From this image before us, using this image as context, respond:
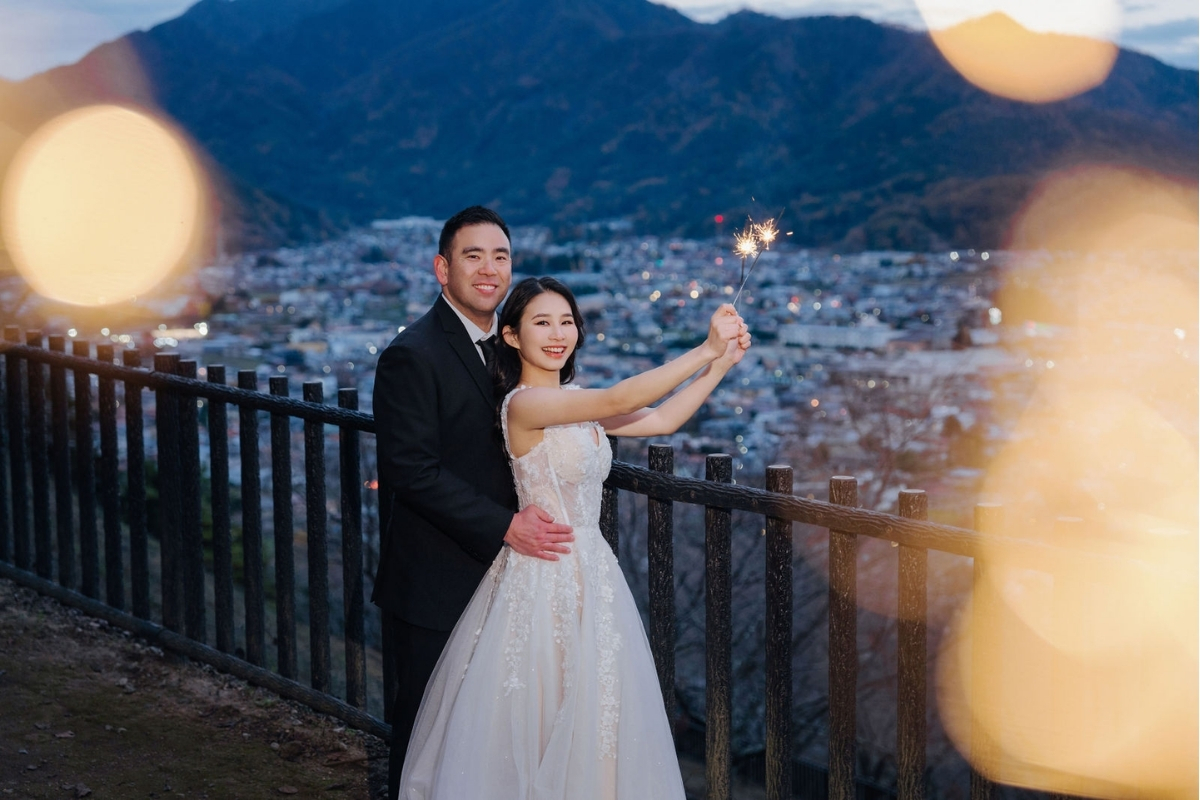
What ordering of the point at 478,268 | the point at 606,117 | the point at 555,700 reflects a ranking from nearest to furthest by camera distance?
the point at 555,700, the point at 478,268, the point at 606,117

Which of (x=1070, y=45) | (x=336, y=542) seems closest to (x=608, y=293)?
(x=336, y=542)

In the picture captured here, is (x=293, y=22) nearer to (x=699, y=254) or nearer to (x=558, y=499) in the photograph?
(x=699, y=254)

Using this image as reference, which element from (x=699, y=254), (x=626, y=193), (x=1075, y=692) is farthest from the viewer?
→ (x=626, y=193)

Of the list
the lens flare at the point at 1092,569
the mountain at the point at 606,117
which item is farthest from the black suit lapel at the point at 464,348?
the mountain at the point at 606,117

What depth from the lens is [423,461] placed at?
3.04m

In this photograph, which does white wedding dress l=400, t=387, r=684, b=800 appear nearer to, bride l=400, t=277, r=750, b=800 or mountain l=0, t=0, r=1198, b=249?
bride l=400, t=277, r=750, b=800

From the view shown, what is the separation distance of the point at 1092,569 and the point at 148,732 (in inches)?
147

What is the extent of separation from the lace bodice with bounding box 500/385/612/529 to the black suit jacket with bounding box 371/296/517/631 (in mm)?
111

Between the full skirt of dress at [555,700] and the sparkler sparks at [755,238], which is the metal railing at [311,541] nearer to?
the full skirt of dress at [555,700]

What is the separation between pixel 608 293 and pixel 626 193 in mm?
16107

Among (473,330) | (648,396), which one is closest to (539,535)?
(648,396)

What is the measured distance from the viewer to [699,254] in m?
55.8

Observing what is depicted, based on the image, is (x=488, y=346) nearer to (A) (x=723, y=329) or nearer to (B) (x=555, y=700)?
(A) (x=723, y=329)

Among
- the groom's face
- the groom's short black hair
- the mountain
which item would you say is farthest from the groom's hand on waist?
the mountain
